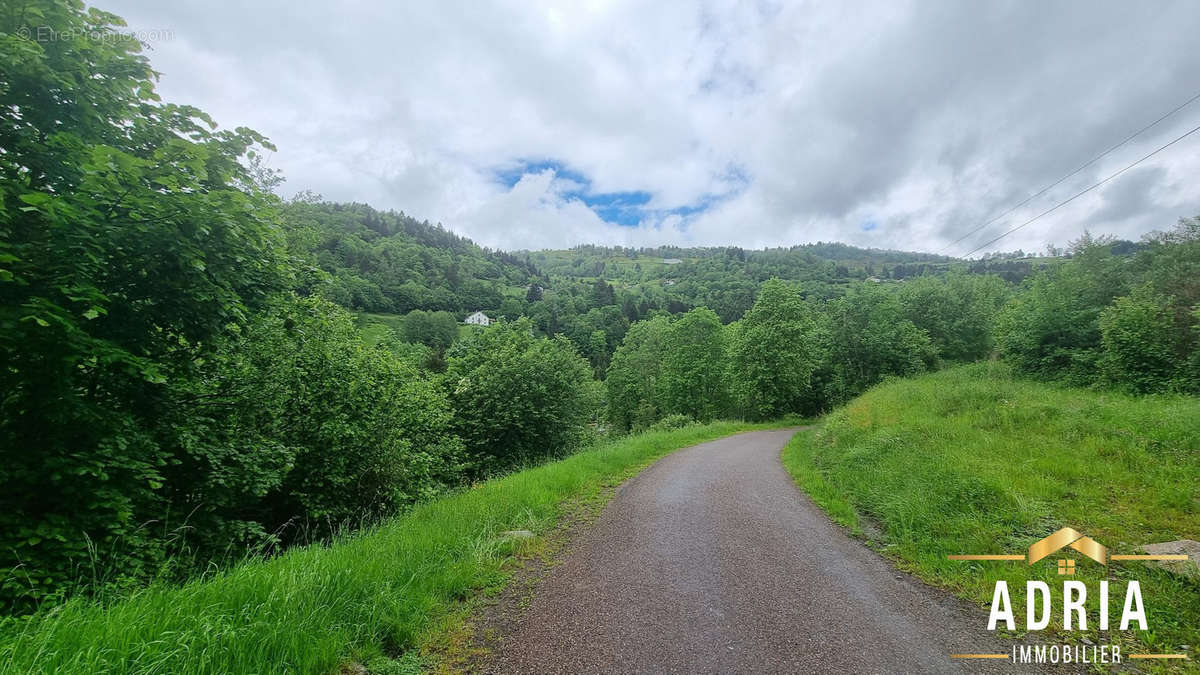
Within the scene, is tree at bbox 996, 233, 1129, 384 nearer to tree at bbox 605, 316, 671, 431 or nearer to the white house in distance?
tree at bbox 605, 316, 671, 431

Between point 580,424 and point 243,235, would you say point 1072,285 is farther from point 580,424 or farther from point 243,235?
point 243,235

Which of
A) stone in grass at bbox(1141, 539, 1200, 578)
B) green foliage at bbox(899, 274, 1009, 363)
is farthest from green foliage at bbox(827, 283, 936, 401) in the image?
stone in grass at bbox(1141, 539, 1200, 578)

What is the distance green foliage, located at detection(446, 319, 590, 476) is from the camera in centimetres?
1903

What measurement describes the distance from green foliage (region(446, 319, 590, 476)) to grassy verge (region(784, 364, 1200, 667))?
1241cm

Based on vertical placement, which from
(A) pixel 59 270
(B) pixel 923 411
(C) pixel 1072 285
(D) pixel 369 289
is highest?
(D) pixel 369 289

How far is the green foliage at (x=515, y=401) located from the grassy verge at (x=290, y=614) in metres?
13.4

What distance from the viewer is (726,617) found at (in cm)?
379

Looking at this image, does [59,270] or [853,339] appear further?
[853,339]

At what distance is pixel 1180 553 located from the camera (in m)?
4.29

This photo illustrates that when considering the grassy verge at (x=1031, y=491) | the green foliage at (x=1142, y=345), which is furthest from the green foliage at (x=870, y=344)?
the grassy verge at (x=1031, y=491)

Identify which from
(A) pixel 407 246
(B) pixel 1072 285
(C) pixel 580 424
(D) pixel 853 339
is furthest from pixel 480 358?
(A) pixel 407 246

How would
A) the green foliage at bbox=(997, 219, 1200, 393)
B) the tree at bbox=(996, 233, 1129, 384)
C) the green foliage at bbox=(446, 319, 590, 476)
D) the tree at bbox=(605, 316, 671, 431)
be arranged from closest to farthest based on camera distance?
the green foliage at bbox=(997, 219, 1200, 393)
the tree at bbox=(996, 233, 1129, 384)
the green foliage at bbox=(446, 319, 590, 476)
the tree at bbox=(605, 316, 671, 431)

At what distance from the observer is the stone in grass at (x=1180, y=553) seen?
13.1 feet

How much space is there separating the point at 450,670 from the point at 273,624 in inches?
50.8
